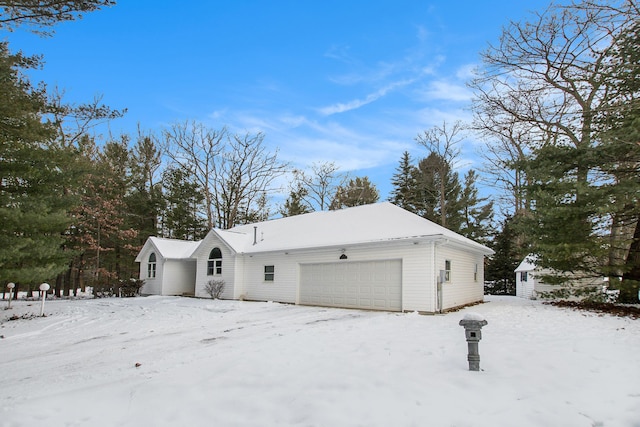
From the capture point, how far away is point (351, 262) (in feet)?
47.1

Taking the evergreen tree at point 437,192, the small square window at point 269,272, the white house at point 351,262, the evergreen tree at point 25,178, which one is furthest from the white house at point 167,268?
the evergreen tree at point 437,192

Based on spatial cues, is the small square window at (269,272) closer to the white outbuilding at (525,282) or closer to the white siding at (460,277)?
the white siding at (460,277)

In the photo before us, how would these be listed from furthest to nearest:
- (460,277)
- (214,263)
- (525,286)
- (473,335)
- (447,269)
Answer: (525,286) < (214,263) < (460,277) < (447,269) < (473,335)

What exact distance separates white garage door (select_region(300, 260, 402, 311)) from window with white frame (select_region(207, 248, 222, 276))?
5.44m

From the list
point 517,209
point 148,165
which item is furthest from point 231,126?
point 517,209

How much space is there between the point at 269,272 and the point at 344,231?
167 inches

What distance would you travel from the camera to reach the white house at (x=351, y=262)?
12562 millimetres

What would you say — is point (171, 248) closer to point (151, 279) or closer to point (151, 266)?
point (151, 266)

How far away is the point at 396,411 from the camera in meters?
3.75

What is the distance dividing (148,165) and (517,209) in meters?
28.7

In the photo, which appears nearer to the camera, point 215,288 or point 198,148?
point 215,288

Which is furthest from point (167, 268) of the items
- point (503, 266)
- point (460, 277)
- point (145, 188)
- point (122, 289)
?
point (503, 266)

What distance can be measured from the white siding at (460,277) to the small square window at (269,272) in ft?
25.2

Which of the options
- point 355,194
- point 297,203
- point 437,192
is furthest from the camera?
point 355,194
